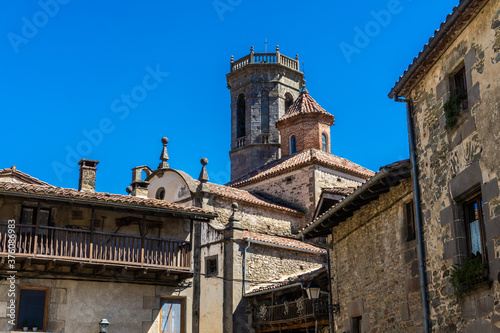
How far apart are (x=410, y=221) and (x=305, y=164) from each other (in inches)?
829

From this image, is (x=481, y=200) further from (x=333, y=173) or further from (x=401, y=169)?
(x=333, y=173)

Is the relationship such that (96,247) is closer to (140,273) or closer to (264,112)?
(140,273)

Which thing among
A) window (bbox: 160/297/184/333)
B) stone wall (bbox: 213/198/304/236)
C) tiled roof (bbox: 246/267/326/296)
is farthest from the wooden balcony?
stone wall (bbox: 213/198/304/236)

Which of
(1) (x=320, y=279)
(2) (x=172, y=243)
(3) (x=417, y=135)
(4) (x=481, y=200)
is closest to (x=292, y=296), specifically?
(1) (x=320, y=279)

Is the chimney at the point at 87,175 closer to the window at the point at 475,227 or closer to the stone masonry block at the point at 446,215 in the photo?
the stone masonry block at the point at 446,215

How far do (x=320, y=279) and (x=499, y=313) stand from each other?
37.0ft

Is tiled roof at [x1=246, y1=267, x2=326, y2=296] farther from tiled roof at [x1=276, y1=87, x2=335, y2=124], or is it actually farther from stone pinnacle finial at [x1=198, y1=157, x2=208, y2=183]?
tiled roof at [x1=276, y1=87, x2=335, y2=124]

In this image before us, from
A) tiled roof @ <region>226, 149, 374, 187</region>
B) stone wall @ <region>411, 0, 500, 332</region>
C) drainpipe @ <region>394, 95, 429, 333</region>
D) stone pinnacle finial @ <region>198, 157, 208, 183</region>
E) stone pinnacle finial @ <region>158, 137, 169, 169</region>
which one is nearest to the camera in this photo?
stone wall @ <region>411, 0, 500, 332</region>

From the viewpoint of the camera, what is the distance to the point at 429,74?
12742 mm

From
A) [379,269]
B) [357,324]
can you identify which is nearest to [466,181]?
[379,269]

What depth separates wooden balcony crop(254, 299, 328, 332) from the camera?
2166cm

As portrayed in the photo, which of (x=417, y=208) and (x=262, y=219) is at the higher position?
(x=262, y=219)

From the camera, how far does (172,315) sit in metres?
20.9

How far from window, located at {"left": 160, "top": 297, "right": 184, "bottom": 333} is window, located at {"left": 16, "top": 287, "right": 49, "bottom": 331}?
3663mm
